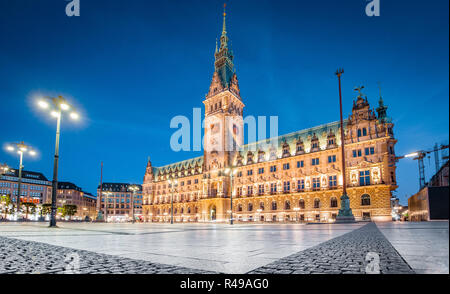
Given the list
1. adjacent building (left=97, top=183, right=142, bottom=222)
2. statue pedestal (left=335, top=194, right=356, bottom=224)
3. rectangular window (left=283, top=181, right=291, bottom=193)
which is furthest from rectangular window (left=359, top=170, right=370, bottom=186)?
adjacent building (left=97, top=183, right=142, bottom=222)

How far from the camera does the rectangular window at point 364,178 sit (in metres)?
47.3

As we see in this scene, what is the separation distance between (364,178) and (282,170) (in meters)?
17.2

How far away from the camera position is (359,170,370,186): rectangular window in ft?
155

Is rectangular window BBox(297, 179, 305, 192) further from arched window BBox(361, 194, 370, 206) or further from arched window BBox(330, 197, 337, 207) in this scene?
arched window BBox(361, 194, 370, 206)

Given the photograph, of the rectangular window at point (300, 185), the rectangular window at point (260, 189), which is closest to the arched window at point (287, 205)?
the rectangular window at point (300, 185)

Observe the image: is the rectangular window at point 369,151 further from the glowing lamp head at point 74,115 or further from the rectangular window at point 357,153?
the glowing lamp head at point 74,115

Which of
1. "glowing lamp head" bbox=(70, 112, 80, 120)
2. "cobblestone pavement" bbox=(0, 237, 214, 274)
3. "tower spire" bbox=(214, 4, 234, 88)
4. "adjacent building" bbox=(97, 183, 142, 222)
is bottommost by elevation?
"adjacent building" bbox=(97, 183, 142, 222)

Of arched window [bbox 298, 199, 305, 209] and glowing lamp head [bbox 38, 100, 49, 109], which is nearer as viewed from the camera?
glowing lamp head [bbox 38, 100, 49, 109]

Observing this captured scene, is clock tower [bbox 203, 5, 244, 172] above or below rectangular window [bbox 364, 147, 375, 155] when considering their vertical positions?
above

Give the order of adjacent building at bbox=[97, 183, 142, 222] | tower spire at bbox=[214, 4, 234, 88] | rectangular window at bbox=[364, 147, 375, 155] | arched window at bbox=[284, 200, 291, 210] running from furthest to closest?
adjacent building at bbox=[97, 183, 142, 222]
tower spire at bbox=[214, 4, 234, 88]
arched window at bbox=[284, 200, 291, 210]
rectangular window at bbox=[364, 147, 375, 155]

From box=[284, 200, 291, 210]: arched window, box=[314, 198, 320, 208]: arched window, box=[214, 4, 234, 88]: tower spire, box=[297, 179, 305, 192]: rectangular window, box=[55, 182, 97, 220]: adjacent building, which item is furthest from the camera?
box=[55, 182, 97, 220]: adjacent building

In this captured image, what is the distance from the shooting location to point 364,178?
47.7 metres
